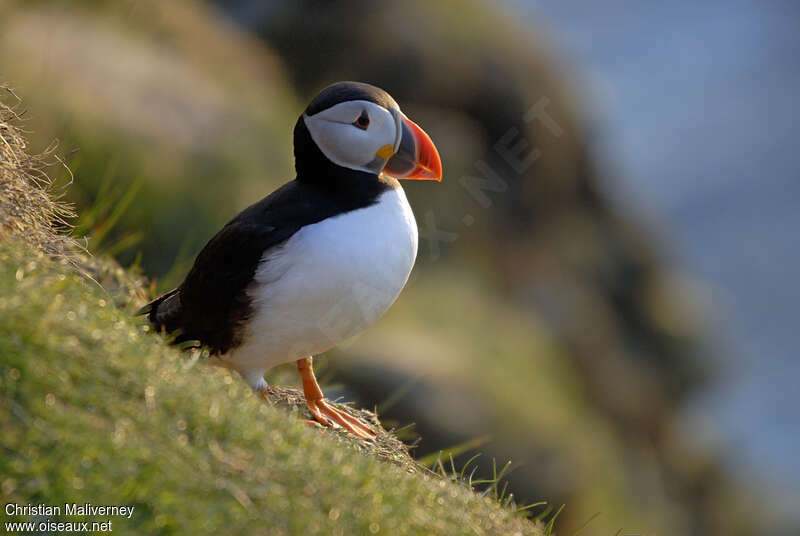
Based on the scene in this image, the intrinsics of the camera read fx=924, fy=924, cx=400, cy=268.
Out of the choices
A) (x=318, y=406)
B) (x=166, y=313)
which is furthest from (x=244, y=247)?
(x=318, y=406)

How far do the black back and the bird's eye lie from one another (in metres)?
0.07

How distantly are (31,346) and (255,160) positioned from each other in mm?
4784

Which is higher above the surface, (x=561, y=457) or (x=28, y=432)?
(x=28, y=432)

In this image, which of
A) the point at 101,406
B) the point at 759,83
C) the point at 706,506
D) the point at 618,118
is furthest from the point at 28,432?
the point at 759,83

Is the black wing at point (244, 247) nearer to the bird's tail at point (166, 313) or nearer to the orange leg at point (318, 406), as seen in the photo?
the bird's tail at point (166, 313)

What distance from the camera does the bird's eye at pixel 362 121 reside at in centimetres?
358

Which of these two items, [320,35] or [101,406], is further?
[320,35]

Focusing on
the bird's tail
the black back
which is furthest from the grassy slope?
the bird's tail

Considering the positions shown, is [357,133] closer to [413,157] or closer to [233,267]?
[413,157]

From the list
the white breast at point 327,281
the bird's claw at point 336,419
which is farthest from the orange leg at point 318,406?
the white breast at point 327,281

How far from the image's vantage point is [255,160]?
7.18m

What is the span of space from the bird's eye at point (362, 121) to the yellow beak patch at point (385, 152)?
4.3 inches

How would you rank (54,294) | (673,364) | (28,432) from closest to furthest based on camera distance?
(28,432), (54,294), (673,364)

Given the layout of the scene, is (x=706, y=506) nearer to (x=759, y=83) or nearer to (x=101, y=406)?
(x=101, y=406)
